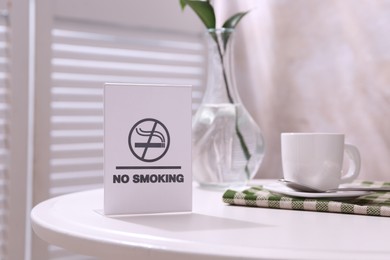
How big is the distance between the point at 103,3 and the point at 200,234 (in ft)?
3.91

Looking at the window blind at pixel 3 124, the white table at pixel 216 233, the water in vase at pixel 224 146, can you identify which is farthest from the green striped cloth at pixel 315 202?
the window blind at pixel 3 124

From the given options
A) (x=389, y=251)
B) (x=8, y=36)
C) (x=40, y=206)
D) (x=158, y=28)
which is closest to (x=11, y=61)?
(x=8, y=36)

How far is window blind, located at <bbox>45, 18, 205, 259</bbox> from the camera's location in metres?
1.62

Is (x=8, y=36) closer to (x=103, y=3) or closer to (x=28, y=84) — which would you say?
(x=28, y=84)

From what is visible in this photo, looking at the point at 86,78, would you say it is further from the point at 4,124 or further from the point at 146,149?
the point at 146,149

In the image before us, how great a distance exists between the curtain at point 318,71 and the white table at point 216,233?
737mm

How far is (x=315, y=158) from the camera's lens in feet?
2.99

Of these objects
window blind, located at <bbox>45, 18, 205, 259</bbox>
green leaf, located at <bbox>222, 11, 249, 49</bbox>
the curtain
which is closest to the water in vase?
green leaf, located at <bbox>222, 11, 249, 49</bbox>

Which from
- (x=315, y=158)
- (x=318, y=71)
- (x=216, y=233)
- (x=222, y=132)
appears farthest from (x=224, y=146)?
(x=318, y=71)

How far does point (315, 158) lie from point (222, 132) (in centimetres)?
24

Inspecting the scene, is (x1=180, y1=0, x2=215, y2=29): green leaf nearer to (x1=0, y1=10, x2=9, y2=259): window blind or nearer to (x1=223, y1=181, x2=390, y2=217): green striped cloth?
(x1=223, y1=181, x2=390, y2=217): green striped cloth

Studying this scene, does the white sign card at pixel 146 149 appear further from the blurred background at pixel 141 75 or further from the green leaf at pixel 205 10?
the blurred background at pixel 141 75

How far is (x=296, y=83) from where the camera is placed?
67.1 inches

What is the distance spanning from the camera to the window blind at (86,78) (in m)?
1.62
